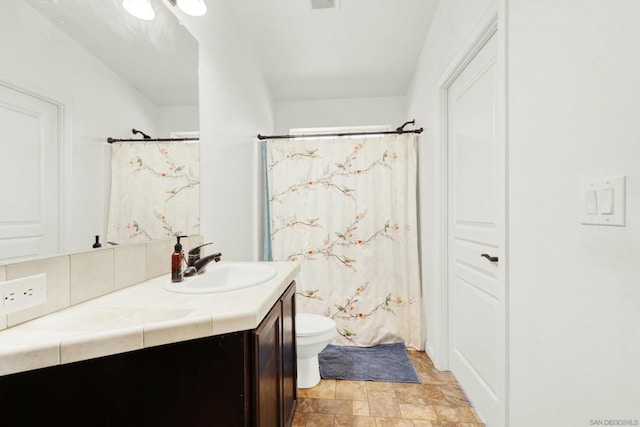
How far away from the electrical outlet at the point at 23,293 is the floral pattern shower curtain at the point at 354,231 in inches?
68.9

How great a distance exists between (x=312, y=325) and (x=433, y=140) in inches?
61.1

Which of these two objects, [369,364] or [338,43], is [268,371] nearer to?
[369,364]

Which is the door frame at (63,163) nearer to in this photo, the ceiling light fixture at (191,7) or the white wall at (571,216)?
the ceiling light fixture at (191,7)

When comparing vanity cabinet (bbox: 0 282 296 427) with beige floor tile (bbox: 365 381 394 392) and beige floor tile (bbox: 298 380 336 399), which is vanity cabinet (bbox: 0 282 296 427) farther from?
beige floor tile (bbox: 365 381 394 392)

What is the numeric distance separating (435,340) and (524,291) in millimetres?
1189

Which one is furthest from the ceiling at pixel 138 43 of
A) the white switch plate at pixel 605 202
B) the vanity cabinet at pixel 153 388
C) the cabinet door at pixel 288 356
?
the white switch plate at pixel 605 202

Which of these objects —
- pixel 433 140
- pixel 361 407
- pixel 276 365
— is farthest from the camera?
pixel 433 140

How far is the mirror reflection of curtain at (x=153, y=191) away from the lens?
1079 millimetres

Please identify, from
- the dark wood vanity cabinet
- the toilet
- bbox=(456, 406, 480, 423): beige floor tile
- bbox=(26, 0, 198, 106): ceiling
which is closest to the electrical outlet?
the dark wood vanity cabinet

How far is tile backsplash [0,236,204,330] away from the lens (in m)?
0.75

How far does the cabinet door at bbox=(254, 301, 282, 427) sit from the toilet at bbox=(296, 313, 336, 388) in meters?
0.53

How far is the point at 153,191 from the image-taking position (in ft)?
4.17

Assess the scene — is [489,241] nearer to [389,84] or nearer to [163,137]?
[163,137]

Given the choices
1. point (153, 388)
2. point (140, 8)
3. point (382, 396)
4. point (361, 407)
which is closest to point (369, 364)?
point (382, 396)
